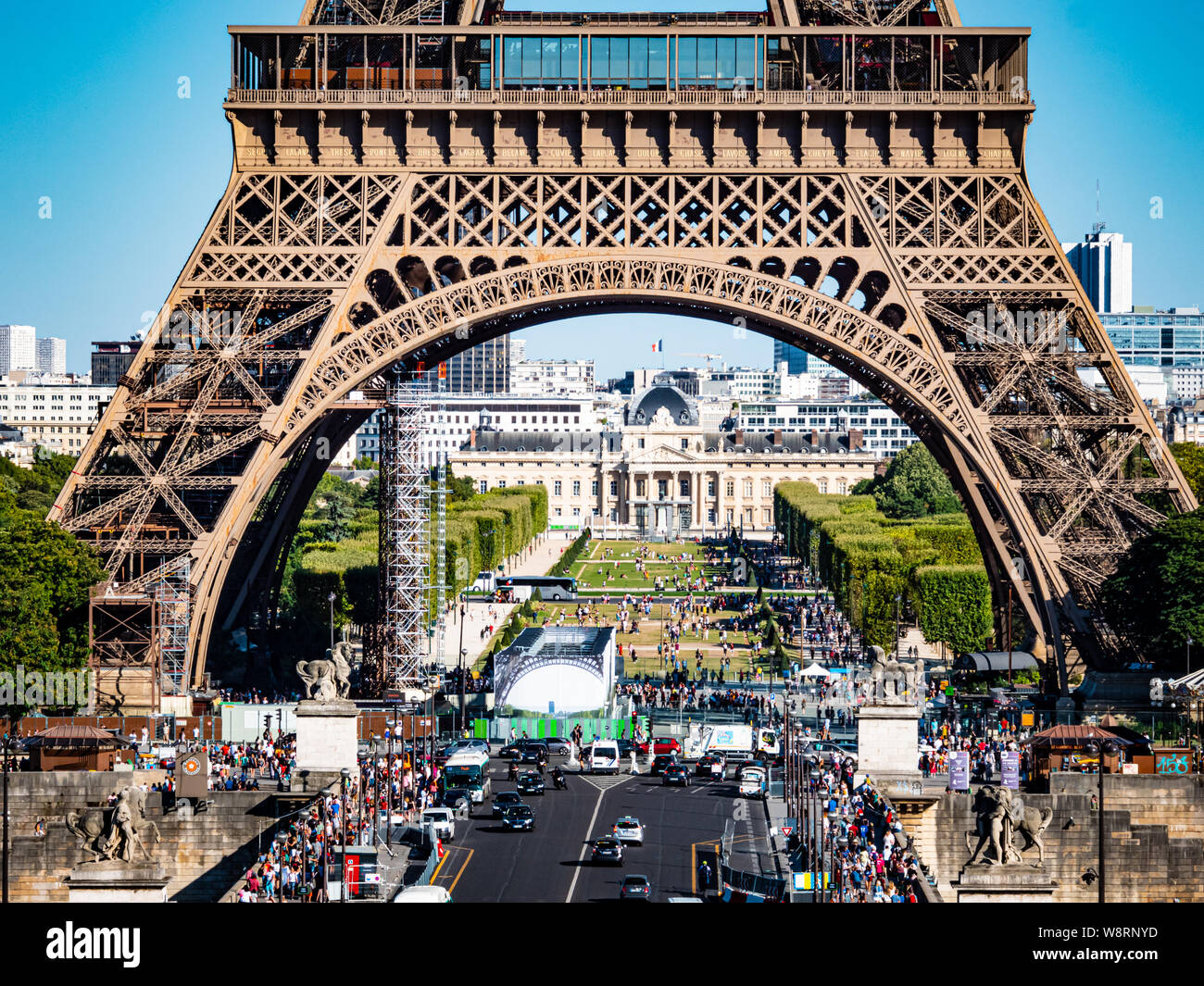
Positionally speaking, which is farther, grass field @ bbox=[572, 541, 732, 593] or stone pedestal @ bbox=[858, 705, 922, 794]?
grass field @ bbox=[572, 541, 732, 593]

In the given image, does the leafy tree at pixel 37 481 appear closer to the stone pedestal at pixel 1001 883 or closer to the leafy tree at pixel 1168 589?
the leafy tree at pixel 1168 589

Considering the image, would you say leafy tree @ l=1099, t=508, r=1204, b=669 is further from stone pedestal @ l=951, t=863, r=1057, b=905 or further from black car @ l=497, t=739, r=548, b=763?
stone pedestal @ l=951, t=863, r=1057, b=905

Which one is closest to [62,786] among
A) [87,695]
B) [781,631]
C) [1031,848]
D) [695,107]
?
[87,695]

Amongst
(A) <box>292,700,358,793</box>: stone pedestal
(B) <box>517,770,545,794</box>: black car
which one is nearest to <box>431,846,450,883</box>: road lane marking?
(A) <box>292,700,358,793</box>: stone pedestal

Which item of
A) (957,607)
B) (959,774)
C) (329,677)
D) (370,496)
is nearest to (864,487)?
(370,496)

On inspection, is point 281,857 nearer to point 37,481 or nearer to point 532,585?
point 532,585
